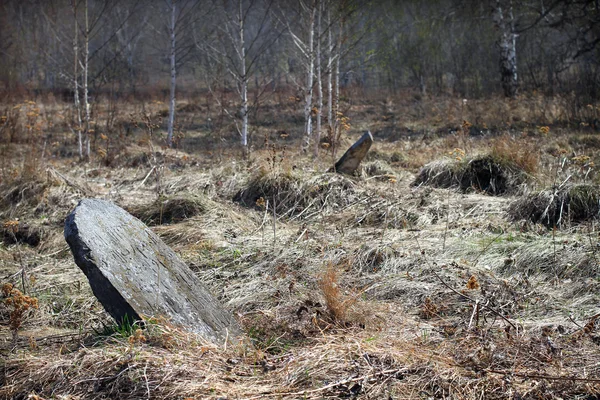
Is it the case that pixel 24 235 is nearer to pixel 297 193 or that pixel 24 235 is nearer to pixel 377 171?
pixel 297 193

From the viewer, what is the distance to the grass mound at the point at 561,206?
207 inches

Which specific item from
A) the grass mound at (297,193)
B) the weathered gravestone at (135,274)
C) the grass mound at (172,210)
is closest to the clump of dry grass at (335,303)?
the weathered gravestone at (135,274)

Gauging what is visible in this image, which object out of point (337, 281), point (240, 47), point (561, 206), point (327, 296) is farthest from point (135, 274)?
point (240, 47)

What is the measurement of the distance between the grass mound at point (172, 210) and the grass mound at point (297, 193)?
65cm

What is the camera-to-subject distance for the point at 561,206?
527cm

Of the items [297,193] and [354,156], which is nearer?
[297,193]

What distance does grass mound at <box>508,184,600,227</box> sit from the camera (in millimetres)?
5258

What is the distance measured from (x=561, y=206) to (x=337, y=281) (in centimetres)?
257

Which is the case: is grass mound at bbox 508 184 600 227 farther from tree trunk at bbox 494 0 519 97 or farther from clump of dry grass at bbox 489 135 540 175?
tree trunk at bbox 494 0 519 97

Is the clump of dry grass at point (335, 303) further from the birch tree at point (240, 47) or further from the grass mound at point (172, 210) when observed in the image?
the birch tree at point (240, 47)

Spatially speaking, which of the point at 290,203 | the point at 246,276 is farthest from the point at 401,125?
the point at 246,276

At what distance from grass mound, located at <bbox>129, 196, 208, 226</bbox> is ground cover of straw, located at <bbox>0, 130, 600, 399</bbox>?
0.06 feet

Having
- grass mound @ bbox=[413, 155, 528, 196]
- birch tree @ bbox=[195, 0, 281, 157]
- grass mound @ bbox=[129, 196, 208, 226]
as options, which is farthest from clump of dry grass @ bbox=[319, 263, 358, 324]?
birch tree @ bbox=[195, 0, 281, 157]

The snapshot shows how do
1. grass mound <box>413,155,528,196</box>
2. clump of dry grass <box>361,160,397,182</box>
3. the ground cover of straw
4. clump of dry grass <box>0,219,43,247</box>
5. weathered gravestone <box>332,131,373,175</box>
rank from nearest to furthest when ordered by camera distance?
the ground cover of straw, clump of dry grass <box>0,219,43,247</box>, grass mound <box>413,155,528,196</box>, weathered gravestone <box>332,131,373,175</box>, clump of dry grass <box>361,160,397,182</box>
